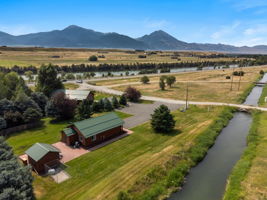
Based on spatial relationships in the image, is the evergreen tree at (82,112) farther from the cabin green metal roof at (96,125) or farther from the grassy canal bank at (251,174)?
the grassy canal bank at (251,174)

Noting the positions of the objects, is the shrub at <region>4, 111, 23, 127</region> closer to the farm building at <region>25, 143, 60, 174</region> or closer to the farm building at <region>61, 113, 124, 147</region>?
the farm building at <region>61, 113, 124, 147</region>

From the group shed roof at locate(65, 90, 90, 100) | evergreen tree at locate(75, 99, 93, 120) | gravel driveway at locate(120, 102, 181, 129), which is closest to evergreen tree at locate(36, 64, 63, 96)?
shed roof at locate(65, 90, 90, 100)

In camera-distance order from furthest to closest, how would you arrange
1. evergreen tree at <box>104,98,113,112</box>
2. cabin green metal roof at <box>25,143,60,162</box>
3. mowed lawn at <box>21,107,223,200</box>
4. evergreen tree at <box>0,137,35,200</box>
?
evergreen tree at <box>104,98,113,112</box> → cabin green metal roof at <box>25,143,60,162</box> → mowed lawn at <box>21,107,223,200</box> → evergreen tree at <box>0,137,35,200</box>

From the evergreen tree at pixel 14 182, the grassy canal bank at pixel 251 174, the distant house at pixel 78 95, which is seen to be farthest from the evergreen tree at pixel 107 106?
the grassy canal bank at pixel 251 174

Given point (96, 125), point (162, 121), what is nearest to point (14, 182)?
point (96, 125)

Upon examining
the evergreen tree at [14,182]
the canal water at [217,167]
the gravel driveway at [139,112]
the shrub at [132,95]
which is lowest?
the canal water at [217,167]

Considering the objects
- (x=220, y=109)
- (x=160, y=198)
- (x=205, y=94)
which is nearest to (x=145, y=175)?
(x=160, y=198)

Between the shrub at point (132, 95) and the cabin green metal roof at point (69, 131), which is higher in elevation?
the shrub at point (132, 95)
